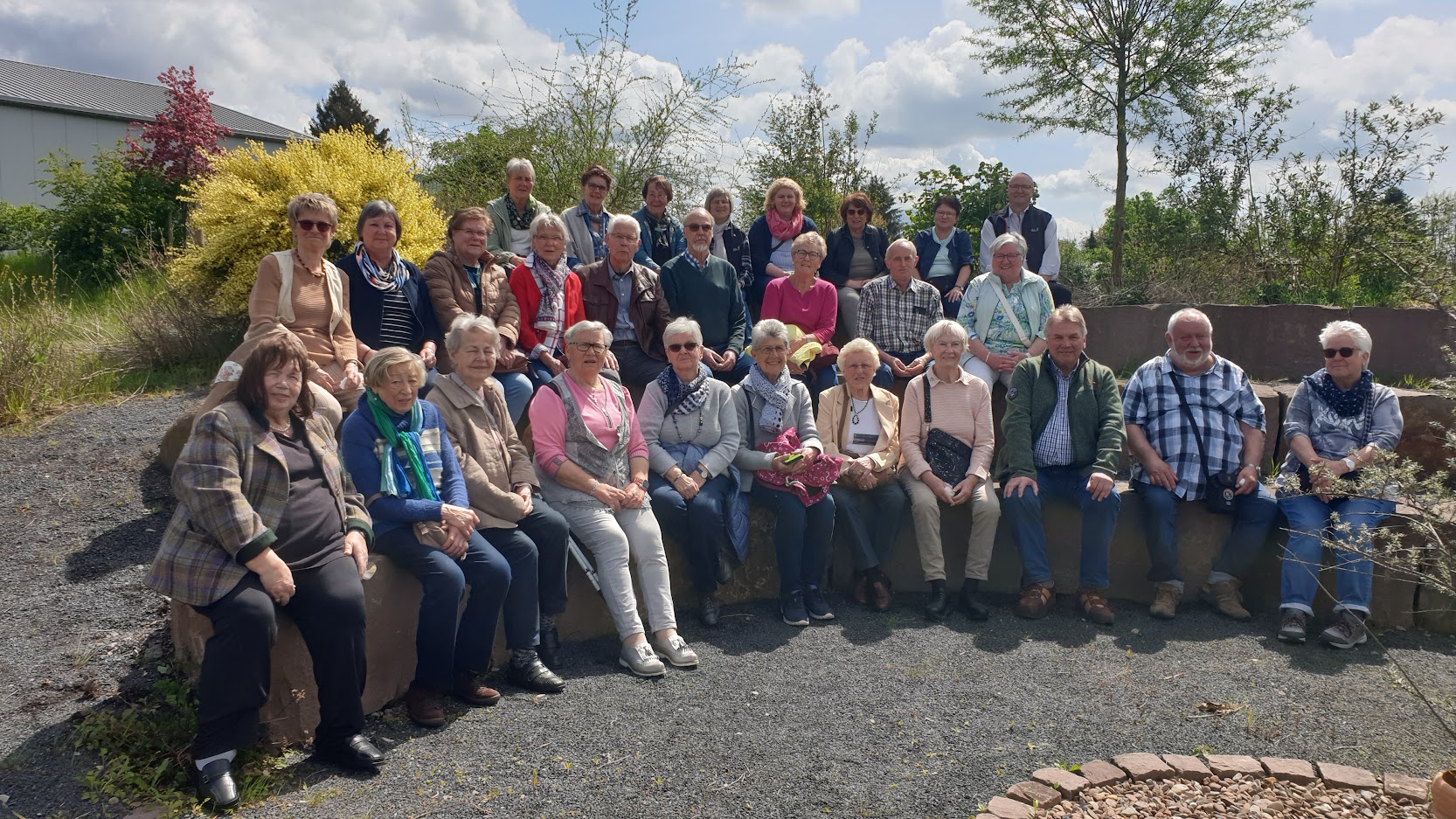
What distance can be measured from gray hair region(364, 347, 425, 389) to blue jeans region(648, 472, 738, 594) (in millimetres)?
1553

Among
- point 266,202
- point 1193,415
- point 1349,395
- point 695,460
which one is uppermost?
point 266,202

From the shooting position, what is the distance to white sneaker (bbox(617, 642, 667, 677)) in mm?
4246

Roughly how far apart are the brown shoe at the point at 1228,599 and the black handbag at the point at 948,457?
5.07 feet

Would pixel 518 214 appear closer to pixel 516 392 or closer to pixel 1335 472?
pixel 516 392

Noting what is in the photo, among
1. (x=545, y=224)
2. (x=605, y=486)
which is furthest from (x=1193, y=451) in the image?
(x=545, y=224)

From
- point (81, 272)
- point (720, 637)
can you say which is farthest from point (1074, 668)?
point (81, 272)

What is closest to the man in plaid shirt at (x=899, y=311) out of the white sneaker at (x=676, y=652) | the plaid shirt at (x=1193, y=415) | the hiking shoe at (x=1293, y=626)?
the plaid shirt at (x=1193, y=415)

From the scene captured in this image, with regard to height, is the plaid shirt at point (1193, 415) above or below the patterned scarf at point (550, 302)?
below

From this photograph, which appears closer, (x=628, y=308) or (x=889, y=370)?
(x=628, y=308)

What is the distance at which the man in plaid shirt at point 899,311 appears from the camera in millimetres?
6582

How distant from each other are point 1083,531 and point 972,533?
0.63 m

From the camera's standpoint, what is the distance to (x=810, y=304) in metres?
6.52

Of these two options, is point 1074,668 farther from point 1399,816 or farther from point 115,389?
point 115,389

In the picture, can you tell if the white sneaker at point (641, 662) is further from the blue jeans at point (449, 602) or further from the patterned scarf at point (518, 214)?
the patterned scarf at point (518, 214)
